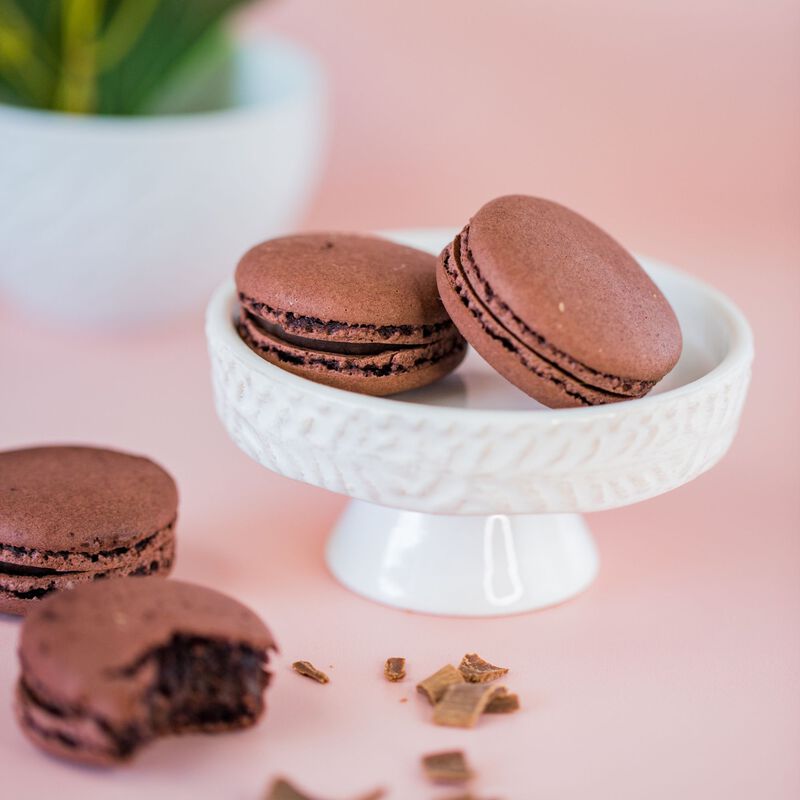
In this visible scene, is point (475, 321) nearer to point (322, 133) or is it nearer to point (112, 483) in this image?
point (112, 483)

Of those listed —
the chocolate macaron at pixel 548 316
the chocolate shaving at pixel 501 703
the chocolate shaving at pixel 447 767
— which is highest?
the chocolate macaron at pixel 548 316

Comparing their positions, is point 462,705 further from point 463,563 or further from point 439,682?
point 463,563

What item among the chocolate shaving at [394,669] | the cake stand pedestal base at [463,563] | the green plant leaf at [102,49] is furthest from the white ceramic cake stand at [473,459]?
the green plant leaf at [102,49]

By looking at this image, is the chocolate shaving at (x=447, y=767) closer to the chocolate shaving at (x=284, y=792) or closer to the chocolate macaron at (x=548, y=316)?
the chocolate shaving at (x=284, y=792)

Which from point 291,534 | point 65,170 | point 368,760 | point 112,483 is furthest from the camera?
point 65,170

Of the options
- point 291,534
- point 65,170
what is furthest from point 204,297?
point 291,534

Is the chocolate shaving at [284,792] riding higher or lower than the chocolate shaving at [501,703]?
lower
